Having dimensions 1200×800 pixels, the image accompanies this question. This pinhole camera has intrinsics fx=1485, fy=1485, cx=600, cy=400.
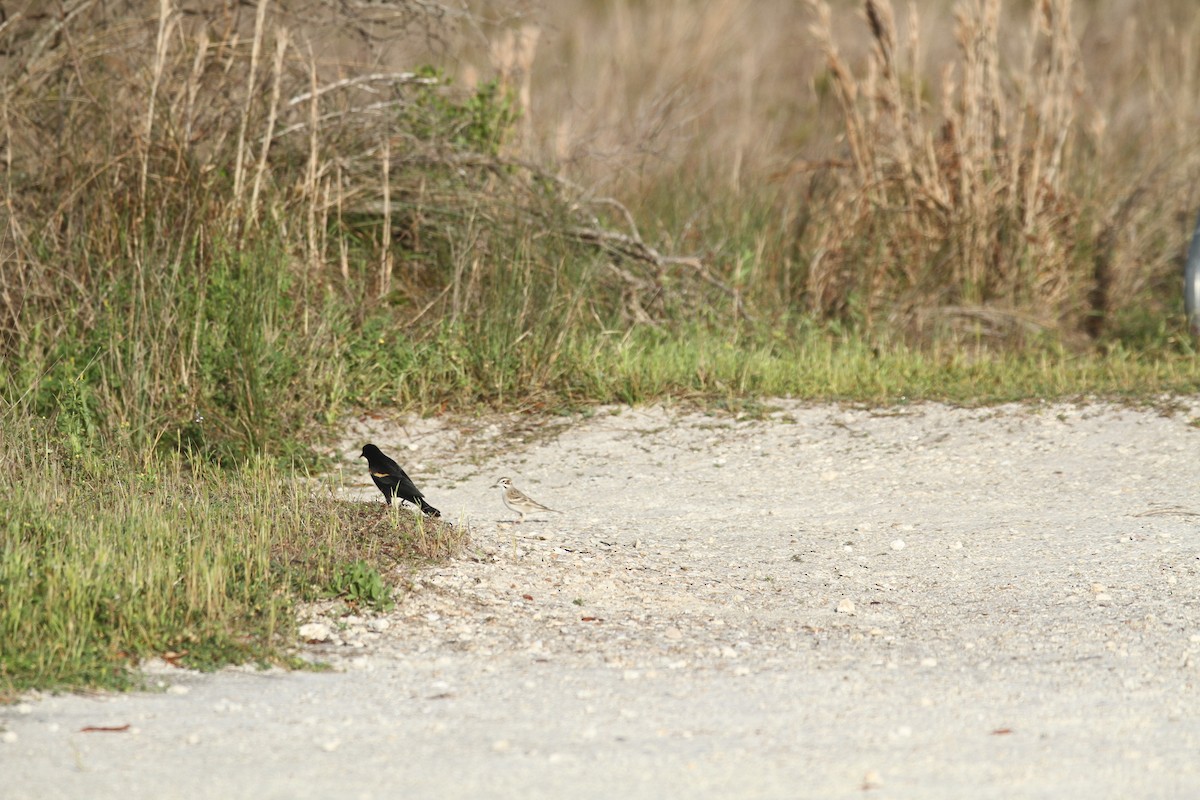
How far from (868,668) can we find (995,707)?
1.58 feet

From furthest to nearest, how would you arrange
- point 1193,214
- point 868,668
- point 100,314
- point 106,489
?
point 1193,214, point 100,314, point 106,489, point 868,668

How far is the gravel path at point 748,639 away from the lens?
3.35m

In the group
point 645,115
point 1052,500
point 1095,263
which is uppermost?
point 645,115

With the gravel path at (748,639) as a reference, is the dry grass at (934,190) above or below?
above

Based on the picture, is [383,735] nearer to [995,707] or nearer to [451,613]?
[451,613]

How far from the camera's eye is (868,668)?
422 cm

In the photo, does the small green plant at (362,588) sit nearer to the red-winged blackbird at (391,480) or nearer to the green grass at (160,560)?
the green grass at (160,560)

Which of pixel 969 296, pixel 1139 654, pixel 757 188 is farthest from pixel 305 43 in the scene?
pixel 1139 654

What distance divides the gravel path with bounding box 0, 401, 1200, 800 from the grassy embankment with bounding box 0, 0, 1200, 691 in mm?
464

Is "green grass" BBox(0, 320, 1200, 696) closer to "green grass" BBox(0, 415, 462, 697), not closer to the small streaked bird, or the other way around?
"green grass" BBox(0, 415, 462, 697)

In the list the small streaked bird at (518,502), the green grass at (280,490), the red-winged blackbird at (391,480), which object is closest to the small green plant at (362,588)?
the green grass at (280,490)

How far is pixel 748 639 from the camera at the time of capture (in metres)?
4.59

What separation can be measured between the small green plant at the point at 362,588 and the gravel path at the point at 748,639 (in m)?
0.07

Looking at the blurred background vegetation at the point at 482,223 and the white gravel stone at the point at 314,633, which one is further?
the blurred background vegetation at the point at 482,223
